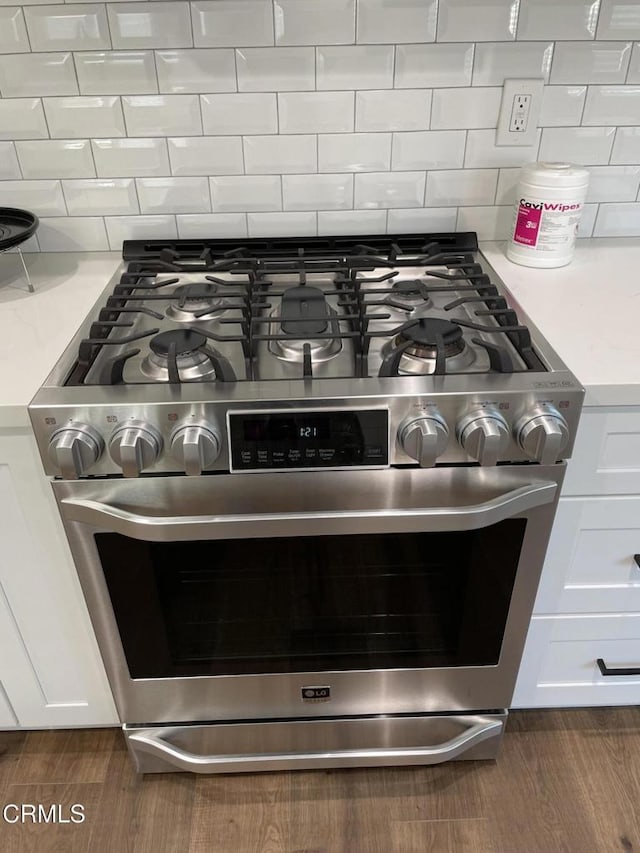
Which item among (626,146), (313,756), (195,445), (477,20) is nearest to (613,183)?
(626,146)

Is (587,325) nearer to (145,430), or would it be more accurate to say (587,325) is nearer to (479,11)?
(479,11)

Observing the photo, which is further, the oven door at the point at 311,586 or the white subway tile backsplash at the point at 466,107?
the white subway tile backsplash at the point at 466,107

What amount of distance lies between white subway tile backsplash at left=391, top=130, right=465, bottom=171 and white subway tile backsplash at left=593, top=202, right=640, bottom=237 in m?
0.34

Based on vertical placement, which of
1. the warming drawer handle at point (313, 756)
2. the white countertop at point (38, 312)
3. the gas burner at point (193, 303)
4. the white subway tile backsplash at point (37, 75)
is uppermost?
the white subway tile backsplash at point (37, 75)

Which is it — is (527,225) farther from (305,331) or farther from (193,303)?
(193,303)

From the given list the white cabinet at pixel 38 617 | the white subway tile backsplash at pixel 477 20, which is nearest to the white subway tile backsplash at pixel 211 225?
the white subway tile backsplash at pixel 477 20

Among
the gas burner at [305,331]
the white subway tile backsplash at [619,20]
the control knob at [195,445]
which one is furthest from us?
the white subway tile backsplash at [619,20]

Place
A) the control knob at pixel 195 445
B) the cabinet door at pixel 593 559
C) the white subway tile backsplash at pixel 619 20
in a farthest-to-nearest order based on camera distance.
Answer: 1. the white subway tile backsplash at pixel 619 20
2. the cabinet door at pixel 593 559
3. the control knob at pixel 195 445

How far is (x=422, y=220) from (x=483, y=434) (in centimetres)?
69

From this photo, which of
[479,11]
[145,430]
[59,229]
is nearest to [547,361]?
[145,430]

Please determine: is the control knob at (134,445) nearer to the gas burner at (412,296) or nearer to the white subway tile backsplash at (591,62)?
the gas burner at (412,296)

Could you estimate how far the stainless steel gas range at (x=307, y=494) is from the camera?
942 millimetres

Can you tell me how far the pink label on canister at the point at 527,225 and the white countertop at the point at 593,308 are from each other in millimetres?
56

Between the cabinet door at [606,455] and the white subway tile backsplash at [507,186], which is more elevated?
the white subway tile backsplash at [507,186]
